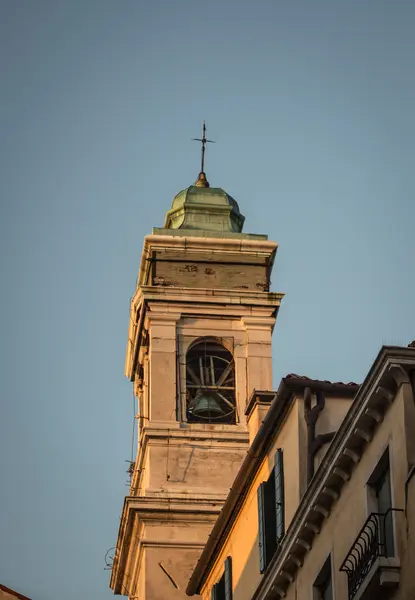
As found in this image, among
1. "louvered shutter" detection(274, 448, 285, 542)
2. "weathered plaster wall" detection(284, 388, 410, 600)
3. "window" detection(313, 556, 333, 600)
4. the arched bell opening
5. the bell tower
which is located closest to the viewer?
"weathered plaster wall" detection(284, 388, 410, 600)

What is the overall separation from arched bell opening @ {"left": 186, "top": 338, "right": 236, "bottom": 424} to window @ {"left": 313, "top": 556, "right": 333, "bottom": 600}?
2440 cm

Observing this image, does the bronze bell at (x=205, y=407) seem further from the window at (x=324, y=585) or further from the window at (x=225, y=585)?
the window at (x=324, y=585)

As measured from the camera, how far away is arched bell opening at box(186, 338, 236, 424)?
173 ft

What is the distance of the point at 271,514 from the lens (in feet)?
105

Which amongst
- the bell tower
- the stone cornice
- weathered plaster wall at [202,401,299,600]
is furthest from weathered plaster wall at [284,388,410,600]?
the bell tower

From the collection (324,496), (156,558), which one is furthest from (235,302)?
(324,496)

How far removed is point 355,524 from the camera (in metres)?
26.1

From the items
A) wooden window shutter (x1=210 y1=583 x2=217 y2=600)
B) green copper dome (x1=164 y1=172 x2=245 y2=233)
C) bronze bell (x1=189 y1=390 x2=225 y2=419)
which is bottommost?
wooden window shutter (x1=210 y1=583 x2=217 y2=600)

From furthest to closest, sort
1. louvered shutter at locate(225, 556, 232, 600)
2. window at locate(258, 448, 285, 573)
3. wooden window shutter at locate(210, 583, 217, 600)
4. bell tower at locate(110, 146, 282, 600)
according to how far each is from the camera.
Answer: bell tower at locate(110, 146, 282, 600) → wooden window shutter at locate(210, 583, 217, 600) → louvered shutter at locate(225, 556, 232, 600) → window at locate(258, 448, 285, 573)

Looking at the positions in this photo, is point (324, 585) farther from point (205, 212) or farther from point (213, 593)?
point (205, 212)

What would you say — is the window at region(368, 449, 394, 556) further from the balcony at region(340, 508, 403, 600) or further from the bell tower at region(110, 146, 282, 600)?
the bell tower at region(110, 146, 282, 600)

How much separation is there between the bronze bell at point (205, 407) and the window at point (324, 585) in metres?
24.6

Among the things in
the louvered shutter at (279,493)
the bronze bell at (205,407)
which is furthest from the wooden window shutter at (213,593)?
the bronze bell at (205,407)

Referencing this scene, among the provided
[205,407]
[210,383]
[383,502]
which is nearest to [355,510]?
[383,502]
